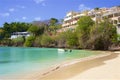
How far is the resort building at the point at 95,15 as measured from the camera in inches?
3042

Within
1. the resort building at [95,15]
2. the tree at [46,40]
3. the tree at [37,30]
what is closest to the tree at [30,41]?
the tree at [37,30]

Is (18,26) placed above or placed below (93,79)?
above

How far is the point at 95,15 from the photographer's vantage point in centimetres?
8969

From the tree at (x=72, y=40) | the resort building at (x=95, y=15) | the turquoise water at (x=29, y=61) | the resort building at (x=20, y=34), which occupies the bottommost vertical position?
the turquoise water at (x=29, y=61)

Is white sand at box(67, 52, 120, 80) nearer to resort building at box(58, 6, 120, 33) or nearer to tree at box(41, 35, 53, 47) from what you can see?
resort building at box(58, 6, 120, 33)

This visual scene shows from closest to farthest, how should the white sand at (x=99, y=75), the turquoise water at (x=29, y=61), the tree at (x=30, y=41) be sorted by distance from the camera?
the white sand at (x=99, y=75) → the turquoise water at (x=29, y=61) → the tree at (x=30, y=41)

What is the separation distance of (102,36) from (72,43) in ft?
46.4

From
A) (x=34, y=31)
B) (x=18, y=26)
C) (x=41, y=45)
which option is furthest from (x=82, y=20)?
Result: (x=18, y=26)

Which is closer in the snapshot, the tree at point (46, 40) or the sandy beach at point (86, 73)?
the sandy beach at point (86, 73)

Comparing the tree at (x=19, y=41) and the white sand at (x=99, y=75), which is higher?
the tree at (x=19, y=41)

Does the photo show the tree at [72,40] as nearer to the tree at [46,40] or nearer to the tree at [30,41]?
the tree at [46,40]

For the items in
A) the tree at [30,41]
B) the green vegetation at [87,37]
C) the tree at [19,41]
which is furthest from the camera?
the tree at [19,41]

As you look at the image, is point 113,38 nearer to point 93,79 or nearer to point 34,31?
point 93,79

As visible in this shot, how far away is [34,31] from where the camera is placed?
4688 inches
